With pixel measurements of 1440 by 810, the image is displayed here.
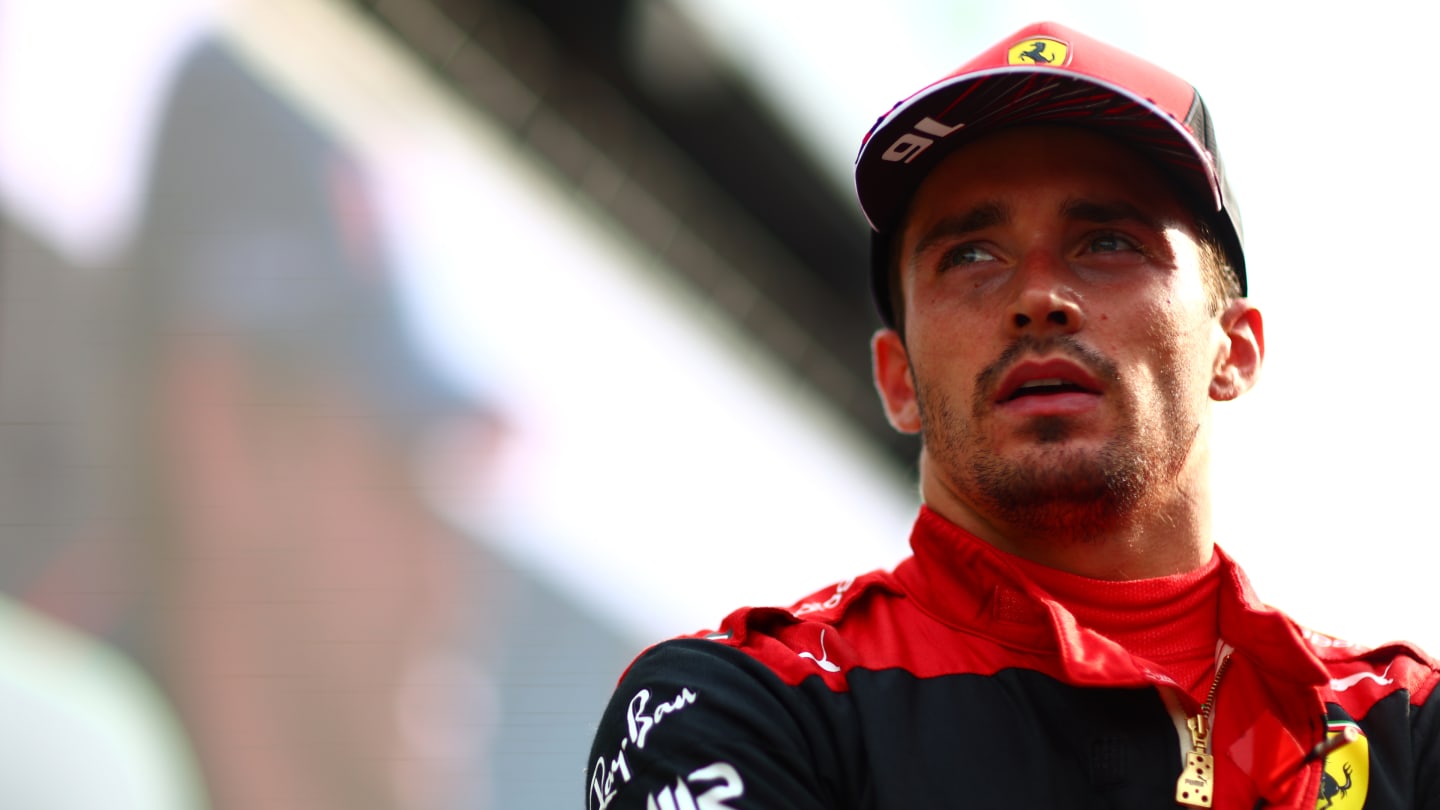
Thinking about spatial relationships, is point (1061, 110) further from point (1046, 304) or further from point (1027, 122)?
point (1046, 304)

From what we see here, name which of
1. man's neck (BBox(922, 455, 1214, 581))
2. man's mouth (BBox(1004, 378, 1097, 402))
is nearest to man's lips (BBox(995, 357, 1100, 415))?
man's mouth (BBox(1004, 378, 1097, 402))

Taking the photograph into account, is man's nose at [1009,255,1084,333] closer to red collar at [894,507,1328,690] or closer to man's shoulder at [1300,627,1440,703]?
red collar at [894,507,1328,690]

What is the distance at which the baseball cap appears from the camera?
1.33m

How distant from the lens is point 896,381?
5.16 ft

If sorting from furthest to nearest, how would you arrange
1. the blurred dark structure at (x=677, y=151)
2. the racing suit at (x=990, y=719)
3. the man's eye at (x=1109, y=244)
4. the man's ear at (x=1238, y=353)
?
the blurred dark structure at (x=677, y=151) < the man's ear at (x=1238, y=353) < the man's eye at (x=1109, y=244) < the racing suit at (x=990, y=719)

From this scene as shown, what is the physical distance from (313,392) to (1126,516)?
6.88ft

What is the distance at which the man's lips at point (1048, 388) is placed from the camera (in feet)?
4.14

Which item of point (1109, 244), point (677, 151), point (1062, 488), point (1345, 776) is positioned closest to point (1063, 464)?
point (1062, 488)

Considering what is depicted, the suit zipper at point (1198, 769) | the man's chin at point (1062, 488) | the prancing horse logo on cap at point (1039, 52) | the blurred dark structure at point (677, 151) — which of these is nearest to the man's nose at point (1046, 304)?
the man's chin at point (1062, 488)

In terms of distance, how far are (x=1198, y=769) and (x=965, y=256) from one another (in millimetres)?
581

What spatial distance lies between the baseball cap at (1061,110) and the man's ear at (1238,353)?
0.32 feet

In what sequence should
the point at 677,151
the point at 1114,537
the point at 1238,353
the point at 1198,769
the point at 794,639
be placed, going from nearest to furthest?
the point at 1198,769 < the point at 794,639 < the point at 1114,537 < the point at 1238,353 < the point at 677,151

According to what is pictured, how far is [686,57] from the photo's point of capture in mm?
3037

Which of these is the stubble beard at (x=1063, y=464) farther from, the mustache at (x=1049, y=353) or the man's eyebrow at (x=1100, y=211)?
the man's eyebrow at (x=1100, y=211)
